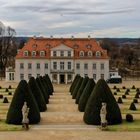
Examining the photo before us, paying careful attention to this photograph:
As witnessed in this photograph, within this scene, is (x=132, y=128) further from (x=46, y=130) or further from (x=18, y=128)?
(x=18, y=128)

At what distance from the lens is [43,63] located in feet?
294

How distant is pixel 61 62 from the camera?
89.4 meters

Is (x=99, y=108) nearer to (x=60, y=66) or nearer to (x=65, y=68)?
(x=65, y=68)

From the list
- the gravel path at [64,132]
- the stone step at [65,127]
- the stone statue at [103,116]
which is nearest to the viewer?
the gravel path at [64,132]

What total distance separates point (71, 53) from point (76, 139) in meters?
64.9

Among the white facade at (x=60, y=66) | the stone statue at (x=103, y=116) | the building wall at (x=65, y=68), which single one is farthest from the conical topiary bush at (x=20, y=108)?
the building wall at (x=65, y=68)

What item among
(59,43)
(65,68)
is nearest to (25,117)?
(65,68)

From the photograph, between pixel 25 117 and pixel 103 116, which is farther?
pixel 25 117

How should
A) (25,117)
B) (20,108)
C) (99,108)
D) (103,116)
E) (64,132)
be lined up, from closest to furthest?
(64,132), (103,116), (25,117), (99,108), (20,108)

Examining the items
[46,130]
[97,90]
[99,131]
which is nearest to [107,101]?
[97,90]

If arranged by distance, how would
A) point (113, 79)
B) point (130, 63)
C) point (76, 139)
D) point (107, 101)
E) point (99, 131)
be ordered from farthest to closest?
point (130, 63) → point (113, 79) → point (107, 101) → point (99, 131) → point (76, 139)

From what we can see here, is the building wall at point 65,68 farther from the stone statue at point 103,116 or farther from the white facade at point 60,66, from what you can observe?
the stone statue at point 103,116

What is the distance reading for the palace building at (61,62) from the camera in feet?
292

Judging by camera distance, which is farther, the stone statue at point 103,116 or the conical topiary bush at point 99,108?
the conical topiary bush at point 99,108
